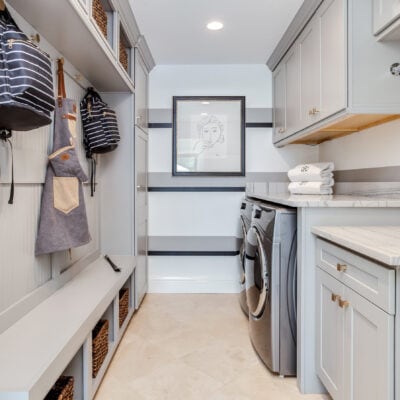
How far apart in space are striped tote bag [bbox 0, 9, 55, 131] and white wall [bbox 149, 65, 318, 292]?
6.89 ft

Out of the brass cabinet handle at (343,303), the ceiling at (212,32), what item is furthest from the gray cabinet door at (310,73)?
the brass cabinet handle at (343,303)

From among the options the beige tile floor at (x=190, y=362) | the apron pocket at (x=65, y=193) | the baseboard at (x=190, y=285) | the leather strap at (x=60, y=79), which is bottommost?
the beige tile floor at (x=190, y=362)

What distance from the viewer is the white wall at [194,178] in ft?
10.9

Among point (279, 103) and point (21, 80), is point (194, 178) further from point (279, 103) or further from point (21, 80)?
point (21, 80)

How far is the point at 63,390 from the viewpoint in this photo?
1.33 metres

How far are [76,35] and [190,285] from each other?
95.4 inches

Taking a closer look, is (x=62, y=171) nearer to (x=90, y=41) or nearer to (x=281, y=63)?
(x=90, y=41)

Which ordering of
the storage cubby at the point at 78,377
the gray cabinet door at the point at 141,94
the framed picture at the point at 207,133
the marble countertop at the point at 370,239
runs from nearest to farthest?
1. the marble countertop at the point at 370,239
2. the storage cubby at the point at 78,377
3. the gray cabinet door at the point at 141,94
4. the framed picture at the point at 207,133

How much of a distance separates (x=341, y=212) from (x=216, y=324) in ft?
4.57

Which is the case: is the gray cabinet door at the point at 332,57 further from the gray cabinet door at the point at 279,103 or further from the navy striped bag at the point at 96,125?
the navy striped bag at the point at 96,125

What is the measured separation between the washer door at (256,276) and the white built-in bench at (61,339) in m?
0.85

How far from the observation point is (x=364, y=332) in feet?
3.98

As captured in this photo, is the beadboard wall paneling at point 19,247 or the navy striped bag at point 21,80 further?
the beadboard wall paneling at point 19,247

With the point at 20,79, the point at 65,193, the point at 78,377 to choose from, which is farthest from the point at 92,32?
the point at 78,377
